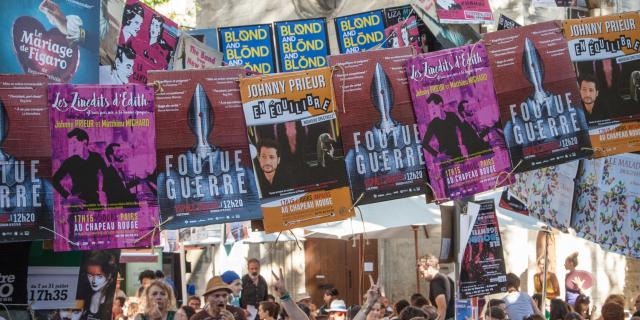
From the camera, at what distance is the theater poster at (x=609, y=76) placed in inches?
470

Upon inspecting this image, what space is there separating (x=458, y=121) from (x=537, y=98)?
0.88 m

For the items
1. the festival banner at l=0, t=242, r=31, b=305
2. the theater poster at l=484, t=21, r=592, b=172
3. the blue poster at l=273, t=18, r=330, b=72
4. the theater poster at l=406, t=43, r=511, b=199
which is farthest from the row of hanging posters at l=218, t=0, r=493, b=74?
the festival banner at l=0, t=242, r=31, b=305

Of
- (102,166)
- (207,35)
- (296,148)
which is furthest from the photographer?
(207,35)

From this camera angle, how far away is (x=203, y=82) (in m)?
10.9

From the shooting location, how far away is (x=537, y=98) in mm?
11664

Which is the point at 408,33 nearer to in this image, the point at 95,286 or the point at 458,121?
the point at 458,121

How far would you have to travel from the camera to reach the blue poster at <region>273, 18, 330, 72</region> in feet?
51.6

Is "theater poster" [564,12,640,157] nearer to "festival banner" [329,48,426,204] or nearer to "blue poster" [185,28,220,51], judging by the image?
"festival banner" [329,48,426,204]

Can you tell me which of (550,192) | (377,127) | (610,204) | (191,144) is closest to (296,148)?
(377,127)

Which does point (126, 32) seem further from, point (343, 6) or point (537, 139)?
point (343, 6)

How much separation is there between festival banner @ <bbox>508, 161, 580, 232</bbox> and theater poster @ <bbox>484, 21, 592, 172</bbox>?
1.59m

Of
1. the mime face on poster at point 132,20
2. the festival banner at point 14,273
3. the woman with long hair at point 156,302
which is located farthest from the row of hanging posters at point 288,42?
the festival banner at point 14,273

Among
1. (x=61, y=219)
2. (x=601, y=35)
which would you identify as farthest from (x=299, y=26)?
(x=61, y=219)

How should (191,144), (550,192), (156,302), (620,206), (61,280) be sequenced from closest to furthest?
(191,144) < (61,280) < (156,302) < (550,192) < (620,206)
